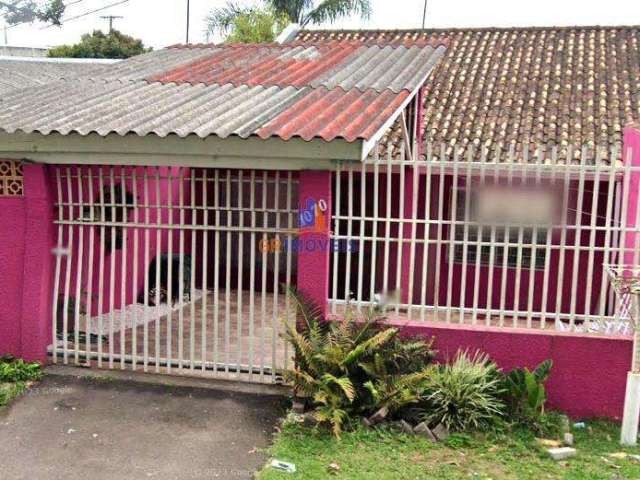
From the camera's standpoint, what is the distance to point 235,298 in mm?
10273

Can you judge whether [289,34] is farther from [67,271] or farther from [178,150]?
[178,150]

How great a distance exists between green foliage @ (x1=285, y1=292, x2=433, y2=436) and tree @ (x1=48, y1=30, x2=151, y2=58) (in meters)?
30.4

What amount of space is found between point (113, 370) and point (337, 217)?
2.63 meters

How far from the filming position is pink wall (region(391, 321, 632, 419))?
5.42 meters

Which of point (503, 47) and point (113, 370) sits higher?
point (503, 47)

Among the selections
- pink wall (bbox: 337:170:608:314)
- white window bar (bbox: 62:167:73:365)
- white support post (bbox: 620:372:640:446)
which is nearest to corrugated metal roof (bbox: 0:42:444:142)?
white window bar (bbox: 62:167:73:365)

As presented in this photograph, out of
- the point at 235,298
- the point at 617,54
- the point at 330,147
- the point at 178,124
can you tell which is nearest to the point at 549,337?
the point at 330,147

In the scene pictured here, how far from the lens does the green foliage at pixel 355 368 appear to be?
509 centimetres

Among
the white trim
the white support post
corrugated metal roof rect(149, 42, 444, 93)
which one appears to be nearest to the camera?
the white support post

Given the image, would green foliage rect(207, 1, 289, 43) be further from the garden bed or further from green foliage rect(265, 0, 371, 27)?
the garden bed

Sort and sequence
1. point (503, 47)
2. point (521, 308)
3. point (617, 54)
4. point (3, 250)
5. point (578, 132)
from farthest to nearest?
1. point (503, 47)
2. point (617, 54)
3. point (578, 132)
4. point (521, 308)
5. point (3, 250)

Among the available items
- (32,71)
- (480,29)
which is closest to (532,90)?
(480,29)

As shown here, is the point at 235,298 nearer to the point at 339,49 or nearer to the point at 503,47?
the point at 339,49

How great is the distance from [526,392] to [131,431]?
3074 mm
